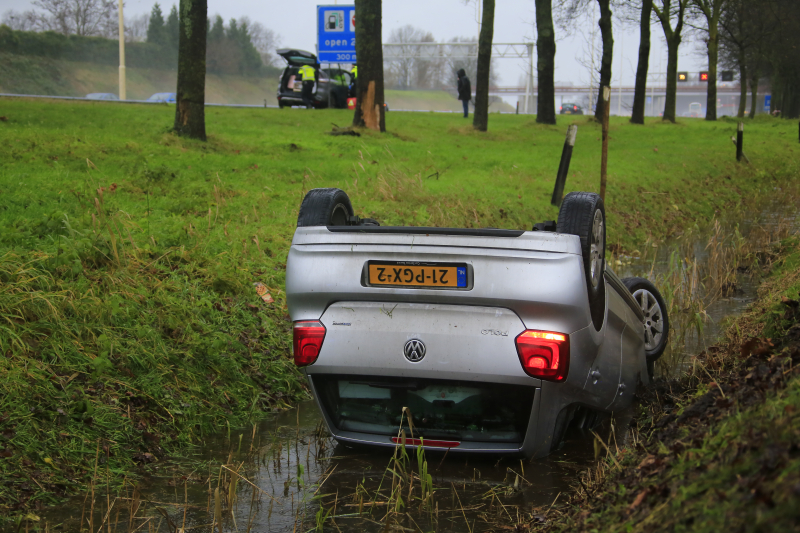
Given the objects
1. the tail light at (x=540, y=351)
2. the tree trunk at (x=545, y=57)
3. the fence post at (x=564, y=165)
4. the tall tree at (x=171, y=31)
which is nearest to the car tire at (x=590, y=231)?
the tail light at (x=540, y=351)

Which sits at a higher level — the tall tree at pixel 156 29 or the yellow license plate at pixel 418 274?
the tall tree at pixel 156 29

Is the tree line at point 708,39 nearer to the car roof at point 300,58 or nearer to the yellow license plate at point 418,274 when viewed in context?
the car roof at point 300,58

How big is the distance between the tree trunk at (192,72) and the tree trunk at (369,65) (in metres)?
5.23

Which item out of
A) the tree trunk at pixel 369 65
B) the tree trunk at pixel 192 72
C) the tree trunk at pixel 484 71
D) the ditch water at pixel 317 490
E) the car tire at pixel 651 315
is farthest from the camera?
the tree trunk at pixel 484 71

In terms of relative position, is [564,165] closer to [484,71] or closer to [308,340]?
[308,340]

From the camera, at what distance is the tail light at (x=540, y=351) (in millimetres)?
3877

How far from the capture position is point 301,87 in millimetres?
30719

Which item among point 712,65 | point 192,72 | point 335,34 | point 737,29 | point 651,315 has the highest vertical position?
point 737,29

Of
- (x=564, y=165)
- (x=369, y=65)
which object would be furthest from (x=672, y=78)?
(x=564, y=165)

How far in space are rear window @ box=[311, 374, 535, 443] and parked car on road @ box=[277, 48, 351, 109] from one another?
2725 cm

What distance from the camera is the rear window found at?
13.4 ft

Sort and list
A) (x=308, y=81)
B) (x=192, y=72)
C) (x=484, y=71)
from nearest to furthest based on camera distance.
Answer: (x=192, y=72) < (x=484, y=71) < (x=308, y=81)

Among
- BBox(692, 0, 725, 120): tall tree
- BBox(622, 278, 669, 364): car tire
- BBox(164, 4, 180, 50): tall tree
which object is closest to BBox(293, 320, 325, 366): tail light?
BBox(622, 278, 669, 364): car tire

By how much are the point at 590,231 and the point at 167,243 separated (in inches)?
193
